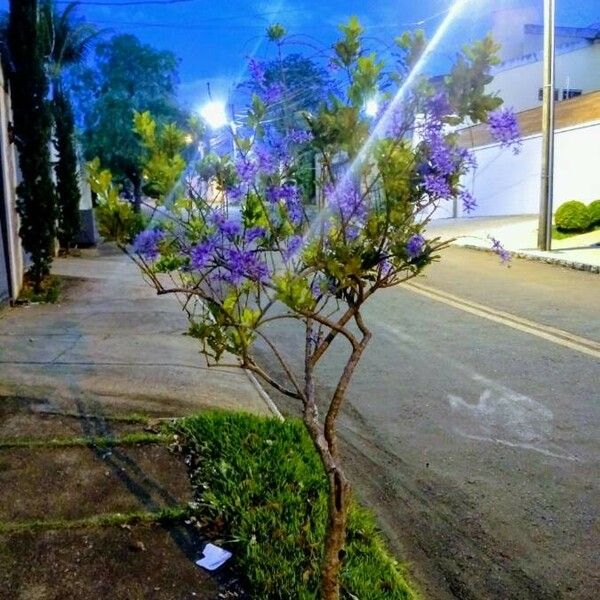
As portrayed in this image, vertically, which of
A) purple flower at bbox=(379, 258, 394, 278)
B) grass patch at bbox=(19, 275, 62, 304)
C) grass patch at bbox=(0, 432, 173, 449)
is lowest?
grass patch at bbox=(0, 432, 173, 449)

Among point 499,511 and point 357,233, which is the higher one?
point 357,233

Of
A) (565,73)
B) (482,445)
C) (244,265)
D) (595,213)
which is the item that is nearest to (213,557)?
(244,265)

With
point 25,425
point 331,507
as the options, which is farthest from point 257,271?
point 25,425

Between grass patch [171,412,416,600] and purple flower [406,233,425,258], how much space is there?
4.90 ft

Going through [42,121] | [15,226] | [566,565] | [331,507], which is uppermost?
[42,121]

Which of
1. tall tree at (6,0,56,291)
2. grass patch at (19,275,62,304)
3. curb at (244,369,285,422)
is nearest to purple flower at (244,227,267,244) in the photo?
curb at (244,369,285,422)

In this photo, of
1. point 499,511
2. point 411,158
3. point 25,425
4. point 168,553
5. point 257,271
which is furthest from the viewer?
point 25,425

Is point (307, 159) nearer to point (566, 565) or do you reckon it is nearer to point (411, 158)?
point (411, 158)

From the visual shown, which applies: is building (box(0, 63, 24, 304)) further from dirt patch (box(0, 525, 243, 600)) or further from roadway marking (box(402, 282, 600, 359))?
dirt patch (box(0, 525, 243, 600))

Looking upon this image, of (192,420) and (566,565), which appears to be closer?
(566,565)

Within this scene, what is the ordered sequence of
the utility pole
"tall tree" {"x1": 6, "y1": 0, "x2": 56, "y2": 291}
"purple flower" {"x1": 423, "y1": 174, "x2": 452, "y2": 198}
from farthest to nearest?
1. the utility pole
2. "tall tree" {"x1": 6, "y1": 0, "x2": 56, "y2": 291}
3. "purple flower" {"x1": 423, "y1": 174, "x2": 452, "y2": 198}

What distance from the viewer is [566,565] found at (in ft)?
10.7

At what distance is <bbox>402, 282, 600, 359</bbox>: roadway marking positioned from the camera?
24.0ft

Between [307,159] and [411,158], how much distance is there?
0.71 meters
